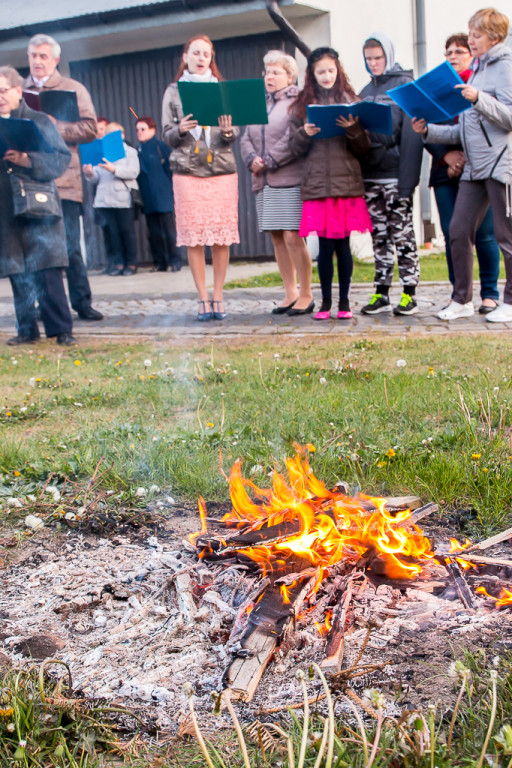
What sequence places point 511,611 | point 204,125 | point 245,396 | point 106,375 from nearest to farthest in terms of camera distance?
point 511,611 < point 245,396 < point 106,375 < point 204,125

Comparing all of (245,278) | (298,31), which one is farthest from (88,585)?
(298,31)

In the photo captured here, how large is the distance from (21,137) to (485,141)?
363cm

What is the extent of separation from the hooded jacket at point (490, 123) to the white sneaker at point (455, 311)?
1.13m

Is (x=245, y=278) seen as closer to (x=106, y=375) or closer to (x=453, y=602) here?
(x=106, y=375)

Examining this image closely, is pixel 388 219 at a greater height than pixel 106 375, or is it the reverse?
pixel 388 219

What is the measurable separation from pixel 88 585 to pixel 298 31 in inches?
437

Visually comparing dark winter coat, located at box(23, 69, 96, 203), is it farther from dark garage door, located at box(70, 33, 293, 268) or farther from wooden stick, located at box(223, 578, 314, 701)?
dark garage door, located at box(70, 33, 293, 268)

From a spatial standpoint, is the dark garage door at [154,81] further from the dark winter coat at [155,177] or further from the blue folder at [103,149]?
the blue folder at [103,149]

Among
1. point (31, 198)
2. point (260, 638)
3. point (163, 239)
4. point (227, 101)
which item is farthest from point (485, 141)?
point (163, 239)

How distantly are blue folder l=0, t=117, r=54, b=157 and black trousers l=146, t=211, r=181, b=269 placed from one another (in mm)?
6486

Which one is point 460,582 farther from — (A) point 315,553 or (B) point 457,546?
(A) point 315,553

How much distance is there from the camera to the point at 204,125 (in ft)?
22.6

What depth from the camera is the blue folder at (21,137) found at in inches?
232

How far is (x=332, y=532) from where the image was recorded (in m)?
2.43
